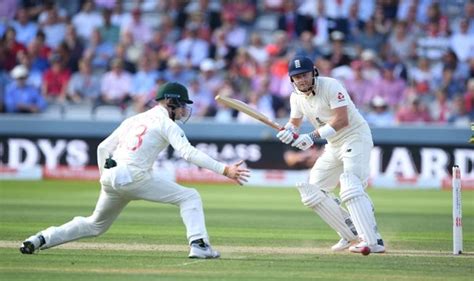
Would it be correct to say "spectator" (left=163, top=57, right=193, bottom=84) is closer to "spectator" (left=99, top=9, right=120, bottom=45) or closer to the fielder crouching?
"spectator" (left=99, top=9, right=120, bottom=45)

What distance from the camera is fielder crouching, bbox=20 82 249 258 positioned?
7.55 metres

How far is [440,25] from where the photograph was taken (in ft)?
59.8

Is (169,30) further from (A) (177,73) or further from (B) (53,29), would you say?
(B) (53,29)

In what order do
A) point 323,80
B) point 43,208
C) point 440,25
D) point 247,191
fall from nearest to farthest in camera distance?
point 323,80 → point 43,208 → point 247,191 → point 440,25

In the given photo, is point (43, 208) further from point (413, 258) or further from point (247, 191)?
point (413, 258)

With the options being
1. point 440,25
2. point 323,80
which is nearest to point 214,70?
point 440,25

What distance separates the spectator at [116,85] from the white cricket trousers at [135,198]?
996 centimetres

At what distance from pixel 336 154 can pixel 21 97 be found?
10324 mm

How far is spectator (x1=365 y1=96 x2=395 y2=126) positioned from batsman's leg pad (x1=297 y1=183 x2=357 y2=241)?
843 centimetres

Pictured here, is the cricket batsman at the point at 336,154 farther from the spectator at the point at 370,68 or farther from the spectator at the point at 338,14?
the spectator at the point at 338,14

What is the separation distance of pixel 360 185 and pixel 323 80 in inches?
36.0

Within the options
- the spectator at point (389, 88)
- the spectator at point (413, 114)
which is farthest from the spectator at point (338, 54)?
the spectator at point (413, 114)

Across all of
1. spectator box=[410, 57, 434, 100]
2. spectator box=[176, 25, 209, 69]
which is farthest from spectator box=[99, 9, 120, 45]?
spectator box=[410, 57, 434, 100]

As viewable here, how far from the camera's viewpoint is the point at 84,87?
18031 millimetres
